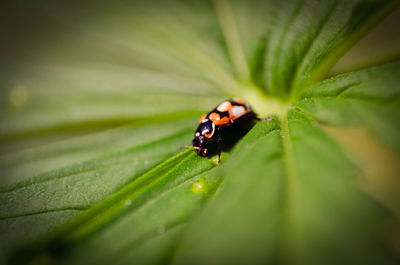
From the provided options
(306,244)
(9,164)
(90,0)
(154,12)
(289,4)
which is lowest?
(306,244)

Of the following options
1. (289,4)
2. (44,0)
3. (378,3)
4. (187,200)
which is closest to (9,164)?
(187,200)

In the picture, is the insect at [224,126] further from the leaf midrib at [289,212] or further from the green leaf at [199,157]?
the leaf midrib at [289,212]

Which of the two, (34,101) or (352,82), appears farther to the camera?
(34,101)

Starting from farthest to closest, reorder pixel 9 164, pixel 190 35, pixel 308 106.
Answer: pixel 190 35
pixel 9 164
pixel 308 106

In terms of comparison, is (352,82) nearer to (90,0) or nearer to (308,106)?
(308,106)

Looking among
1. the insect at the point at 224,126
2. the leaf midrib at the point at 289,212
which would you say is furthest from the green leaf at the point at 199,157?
the insect at the point at 224,126

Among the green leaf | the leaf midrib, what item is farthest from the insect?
the leaf midrib

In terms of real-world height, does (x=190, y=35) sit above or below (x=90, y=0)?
below

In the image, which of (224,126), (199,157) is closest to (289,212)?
(199,157)

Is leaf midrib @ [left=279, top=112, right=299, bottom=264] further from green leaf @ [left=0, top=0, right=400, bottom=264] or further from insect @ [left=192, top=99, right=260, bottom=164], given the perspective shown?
insect @ [left=192, top=99, right=260, bottom=164]
